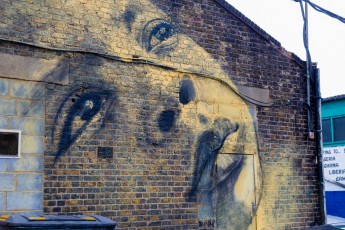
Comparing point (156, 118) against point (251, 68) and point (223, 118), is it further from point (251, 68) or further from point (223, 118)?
point (251, 68)

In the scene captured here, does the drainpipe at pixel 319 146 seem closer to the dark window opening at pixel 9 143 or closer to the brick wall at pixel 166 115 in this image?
the brick wall at pixel 166 115

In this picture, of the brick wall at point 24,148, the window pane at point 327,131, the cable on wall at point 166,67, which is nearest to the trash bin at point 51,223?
the brick wall at point 24,148

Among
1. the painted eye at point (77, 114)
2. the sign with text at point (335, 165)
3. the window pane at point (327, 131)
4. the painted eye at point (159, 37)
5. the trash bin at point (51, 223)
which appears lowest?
the trash bin at point (51, 223)

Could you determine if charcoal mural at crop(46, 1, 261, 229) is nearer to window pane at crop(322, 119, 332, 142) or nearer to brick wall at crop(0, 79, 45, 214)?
brick wall at crop(0, 79, 45, 214)

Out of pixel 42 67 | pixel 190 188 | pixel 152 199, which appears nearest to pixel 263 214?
pixel 190 188

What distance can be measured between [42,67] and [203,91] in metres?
3.10

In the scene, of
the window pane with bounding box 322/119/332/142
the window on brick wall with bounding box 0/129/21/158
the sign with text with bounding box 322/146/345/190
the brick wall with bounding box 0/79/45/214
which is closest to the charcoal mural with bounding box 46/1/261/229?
the brick wall with bounding box 0/79/45/214

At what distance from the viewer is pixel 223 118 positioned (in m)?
10.7

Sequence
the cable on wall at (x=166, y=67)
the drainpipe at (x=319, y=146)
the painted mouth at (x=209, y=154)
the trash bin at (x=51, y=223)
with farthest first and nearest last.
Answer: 1. the drainpipe at (x=319, y=146)
2. the painted mouth at (x=209, y=154)
3. the cable on wall at (x=166, y=67)
4. the trash bin at (x=51, y=223)

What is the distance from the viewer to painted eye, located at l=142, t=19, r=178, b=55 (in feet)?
32.7

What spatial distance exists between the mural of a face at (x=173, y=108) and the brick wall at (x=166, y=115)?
0.8 inches

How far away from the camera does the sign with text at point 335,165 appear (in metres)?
19.2

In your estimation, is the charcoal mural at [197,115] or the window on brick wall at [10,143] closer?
the window on brick wall at [10,143]

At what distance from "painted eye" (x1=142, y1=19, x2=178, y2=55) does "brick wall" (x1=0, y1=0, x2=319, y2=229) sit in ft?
0.07
